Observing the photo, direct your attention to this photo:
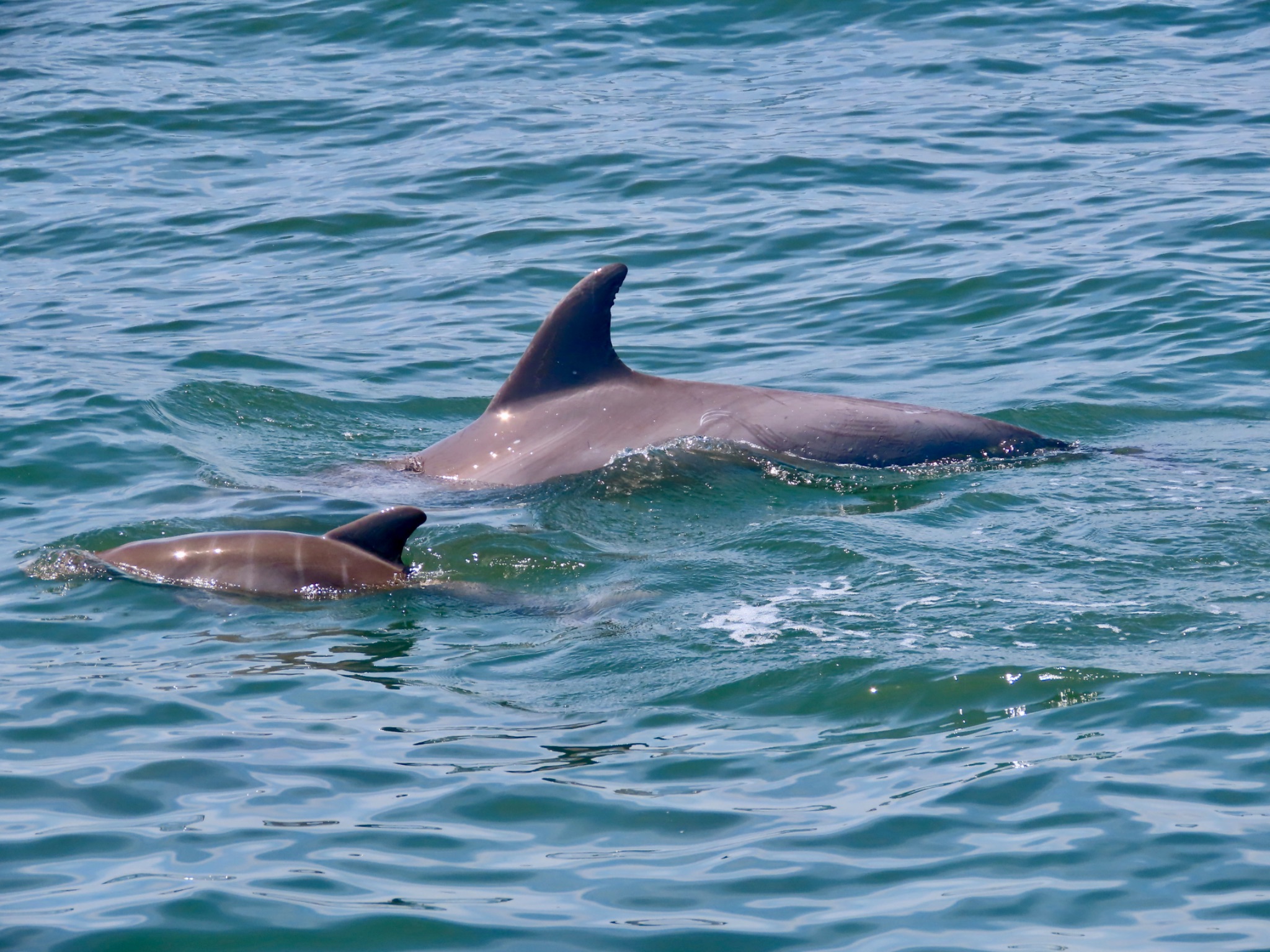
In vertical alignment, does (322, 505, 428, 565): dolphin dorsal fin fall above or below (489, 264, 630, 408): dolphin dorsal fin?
below

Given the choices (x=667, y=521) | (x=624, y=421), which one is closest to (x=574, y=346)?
(x=624, y=421)

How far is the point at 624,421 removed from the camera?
11.6 metres

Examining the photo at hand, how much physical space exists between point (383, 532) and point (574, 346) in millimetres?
2658

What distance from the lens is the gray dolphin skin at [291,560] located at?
9.41 metres

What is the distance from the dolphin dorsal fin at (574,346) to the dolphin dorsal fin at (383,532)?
8.02 feet

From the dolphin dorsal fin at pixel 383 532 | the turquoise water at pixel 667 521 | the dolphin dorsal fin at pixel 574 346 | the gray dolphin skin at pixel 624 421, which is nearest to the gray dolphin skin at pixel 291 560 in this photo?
the dolphin dorsal fin at pixel 383 532

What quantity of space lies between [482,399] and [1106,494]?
5.76 m

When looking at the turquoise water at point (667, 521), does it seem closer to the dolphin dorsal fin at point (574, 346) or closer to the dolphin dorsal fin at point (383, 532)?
the dolphin dorsal fin at point (383, 532)

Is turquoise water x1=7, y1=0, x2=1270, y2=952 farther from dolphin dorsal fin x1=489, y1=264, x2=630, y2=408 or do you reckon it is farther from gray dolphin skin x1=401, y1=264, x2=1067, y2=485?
dolphin dorsal fin x1=489, y1=264, x2=630, y2=408

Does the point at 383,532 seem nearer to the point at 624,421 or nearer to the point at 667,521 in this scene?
the point at 667,521

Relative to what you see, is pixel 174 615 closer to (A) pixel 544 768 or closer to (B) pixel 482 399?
(A) pixel 544 768

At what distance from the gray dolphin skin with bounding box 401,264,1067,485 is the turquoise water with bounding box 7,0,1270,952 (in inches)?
10.7

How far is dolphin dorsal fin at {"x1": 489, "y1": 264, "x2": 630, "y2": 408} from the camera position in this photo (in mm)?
11312

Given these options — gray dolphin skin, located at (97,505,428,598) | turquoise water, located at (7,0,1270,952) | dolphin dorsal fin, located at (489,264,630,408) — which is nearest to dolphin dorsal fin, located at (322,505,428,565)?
gray dolphin skin, located at (97,505,428,598)
